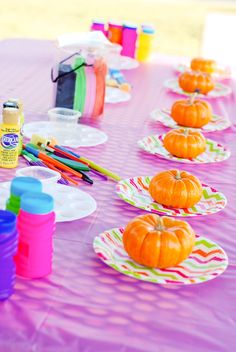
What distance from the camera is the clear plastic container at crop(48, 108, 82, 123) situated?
1851mm

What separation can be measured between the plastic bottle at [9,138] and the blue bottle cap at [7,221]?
478 millimetres

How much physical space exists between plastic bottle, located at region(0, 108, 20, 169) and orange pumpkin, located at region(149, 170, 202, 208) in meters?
0.30

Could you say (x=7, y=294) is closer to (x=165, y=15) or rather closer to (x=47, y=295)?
(x=47, y=295)

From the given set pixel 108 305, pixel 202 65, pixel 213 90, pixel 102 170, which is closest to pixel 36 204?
pixel 108 305

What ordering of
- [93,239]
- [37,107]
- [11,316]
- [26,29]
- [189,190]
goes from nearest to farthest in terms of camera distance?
1. [11,316]
2. [93,239]
3. [189,190]
4. [37,107]
5. [26,29]

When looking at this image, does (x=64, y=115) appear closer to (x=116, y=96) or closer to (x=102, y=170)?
(x=102, y=170)

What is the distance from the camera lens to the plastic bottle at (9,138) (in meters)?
1.40

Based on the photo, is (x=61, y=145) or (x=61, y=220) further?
(x=61, y=145)

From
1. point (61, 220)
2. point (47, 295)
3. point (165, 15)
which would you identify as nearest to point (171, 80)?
point (61, 220)

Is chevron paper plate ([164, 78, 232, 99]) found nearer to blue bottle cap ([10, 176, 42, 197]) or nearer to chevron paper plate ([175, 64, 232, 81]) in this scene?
chevron paper plate ([175, 64, 232, 81])

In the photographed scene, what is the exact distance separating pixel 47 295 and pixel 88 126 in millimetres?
979

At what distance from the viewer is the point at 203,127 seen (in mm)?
2068

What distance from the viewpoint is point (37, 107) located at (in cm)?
206

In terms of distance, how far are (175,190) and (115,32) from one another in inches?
65.1
